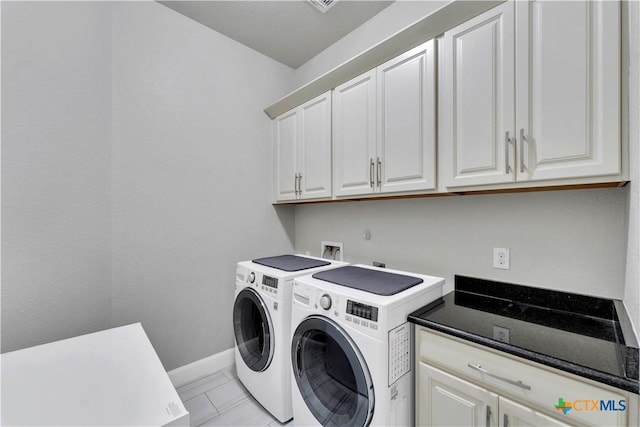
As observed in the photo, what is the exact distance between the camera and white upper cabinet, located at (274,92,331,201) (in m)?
2.05

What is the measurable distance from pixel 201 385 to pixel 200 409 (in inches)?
10.8

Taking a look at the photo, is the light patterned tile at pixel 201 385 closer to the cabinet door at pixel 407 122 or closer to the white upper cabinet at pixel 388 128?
Answer: the white upper cabinet at pixel 388 128

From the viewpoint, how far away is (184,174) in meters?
2.04

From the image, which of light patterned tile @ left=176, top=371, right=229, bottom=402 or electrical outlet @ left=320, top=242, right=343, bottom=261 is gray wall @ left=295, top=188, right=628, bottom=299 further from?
light patterned tile @ left=176, top=371, right=229, bottom=402

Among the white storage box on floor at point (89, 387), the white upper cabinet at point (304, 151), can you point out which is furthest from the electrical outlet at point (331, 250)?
the white storage box on floor at point (89, 387)

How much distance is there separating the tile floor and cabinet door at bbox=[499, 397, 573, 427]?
1305 millimetres

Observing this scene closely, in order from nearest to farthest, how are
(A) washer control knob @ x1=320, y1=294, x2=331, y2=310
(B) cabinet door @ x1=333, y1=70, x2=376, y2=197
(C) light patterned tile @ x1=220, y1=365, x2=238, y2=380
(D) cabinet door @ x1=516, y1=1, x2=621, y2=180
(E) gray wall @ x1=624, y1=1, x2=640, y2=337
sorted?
(E) gray wall @ x1=624, y1=1, x2=640, y2=337, (D) cabinet door @ x1=516, y1=1, x2=621, y2=180, (A) washer control knob @ x1=320, y1=294, x2=331, y2=310, (B) cabinet door @ x1=333, y1=70, x2=376, y2=197, (C) light patterned tile @ x1=220, y1=365, x2=238, y2=380

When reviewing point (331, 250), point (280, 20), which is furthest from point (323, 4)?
point (331, 250)

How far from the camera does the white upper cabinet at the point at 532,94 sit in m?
0.97

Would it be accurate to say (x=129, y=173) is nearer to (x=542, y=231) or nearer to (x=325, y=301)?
(x=325, y=301)

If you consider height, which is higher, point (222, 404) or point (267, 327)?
point (267, 327)

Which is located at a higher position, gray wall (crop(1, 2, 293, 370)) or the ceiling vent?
the ceiling vent

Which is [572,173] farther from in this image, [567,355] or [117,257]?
[117,257]

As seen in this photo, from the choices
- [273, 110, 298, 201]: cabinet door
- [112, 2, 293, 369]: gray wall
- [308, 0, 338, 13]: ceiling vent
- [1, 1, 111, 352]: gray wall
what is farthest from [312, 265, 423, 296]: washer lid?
[308, 0, 338, 13]: ceiling vent
